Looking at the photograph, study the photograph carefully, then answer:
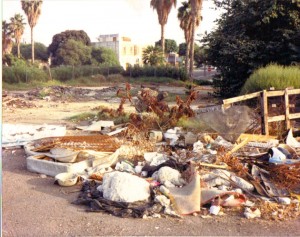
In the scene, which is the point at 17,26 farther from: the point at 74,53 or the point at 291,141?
the point at 291,141

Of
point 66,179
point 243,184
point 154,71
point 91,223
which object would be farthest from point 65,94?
point 91,223

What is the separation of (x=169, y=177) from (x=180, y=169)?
420 millimetres

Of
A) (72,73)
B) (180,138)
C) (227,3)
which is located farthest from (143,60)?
(180,138)

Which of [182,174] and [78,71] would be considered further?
[78,71]

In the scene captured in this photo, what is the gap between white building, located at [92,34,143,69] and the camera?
54.9m

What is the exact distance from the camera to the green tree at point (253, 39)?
1677 cm

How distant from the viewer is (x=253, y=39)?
18.1 metres

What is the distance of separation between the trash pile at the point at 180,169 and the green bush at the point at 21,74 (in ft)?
86.6

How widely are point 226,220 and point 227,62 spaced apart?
14491 mm

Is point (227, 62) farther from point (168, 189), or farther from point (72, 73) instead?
point (72, 73)

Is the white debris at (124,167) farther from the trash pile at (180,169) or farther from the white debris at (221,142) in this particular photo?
the white debris at (221,142)

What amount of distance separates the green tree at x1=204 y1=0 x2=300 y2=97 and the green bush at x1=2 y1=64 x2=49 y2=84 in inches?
764

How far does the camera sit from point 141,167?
6.59 m

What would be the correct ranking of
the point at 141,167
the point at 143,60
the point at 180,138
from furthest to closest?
the point at 143,60 < the point at 180,138 < the point at 141,167
